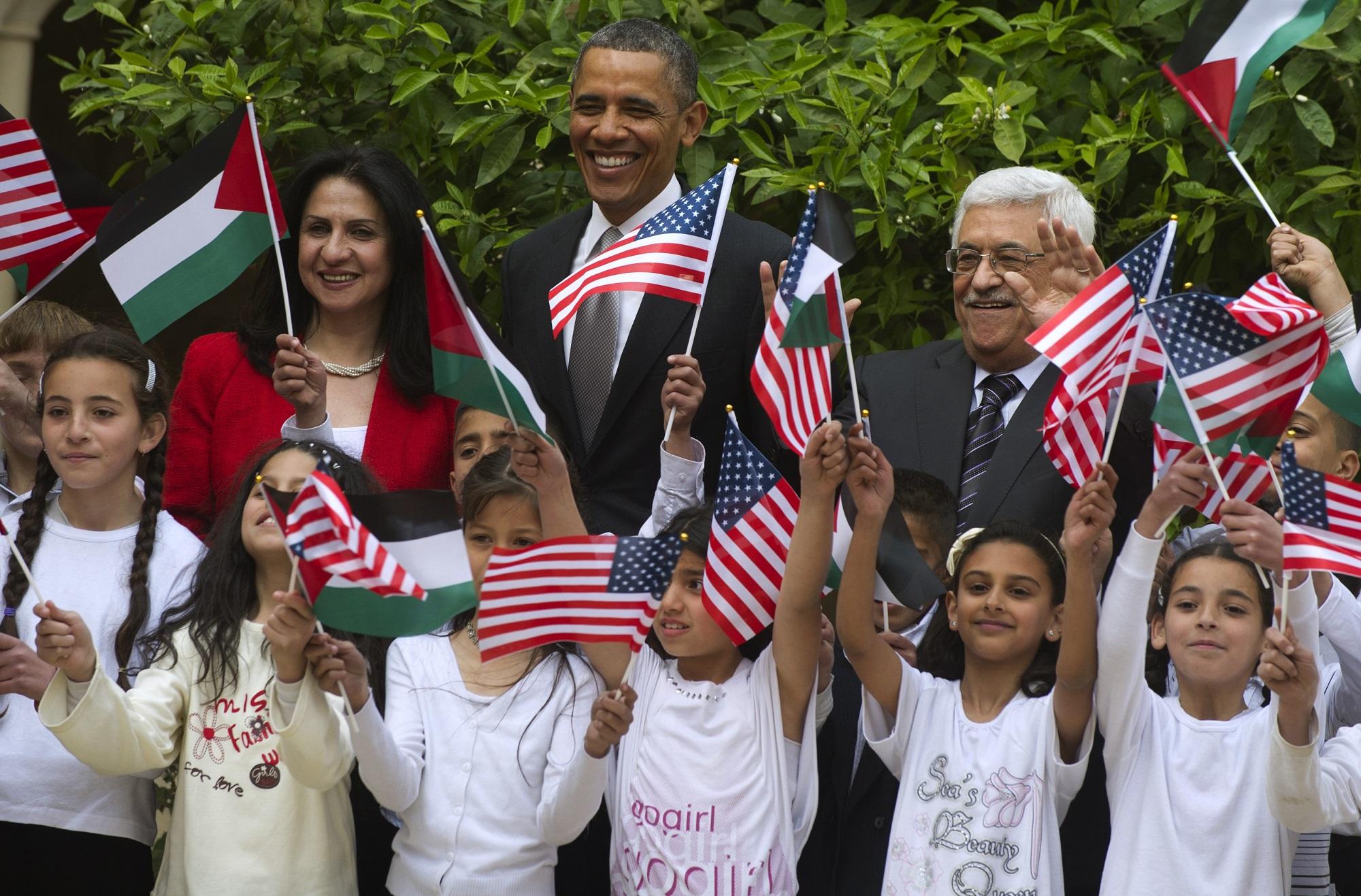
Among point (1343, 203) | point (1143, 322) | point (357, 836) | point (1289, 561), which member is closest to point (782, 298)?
point (1143, 322)

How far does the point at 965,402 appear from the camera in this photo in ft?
15.8

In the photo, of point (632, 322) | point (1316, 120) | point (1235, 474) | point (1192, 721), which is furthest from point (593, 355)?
point (1316, 120)

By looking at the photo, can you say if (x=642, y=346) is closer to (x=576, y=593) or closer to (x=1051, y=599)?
(x=576, y=593)

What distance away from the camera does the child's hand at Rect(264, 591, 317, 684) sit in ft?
12.3

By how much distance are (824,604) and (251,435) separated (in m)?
1.48

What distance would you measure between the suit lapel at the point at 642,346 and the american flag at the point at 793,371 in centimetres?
68

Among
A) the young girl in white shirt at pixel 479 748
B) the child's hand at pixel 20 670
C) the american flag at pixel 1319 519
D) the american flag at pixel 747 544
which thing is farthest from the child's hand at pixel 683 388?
the child's hand at pixel 20 670

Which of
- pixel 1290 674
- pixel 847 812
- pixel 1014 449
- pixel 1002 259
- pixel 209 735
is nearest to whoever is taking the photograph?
pixel 1290 674

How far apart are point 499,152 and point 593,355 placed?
1.08 metres

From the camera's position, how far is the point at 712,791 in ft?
13.4

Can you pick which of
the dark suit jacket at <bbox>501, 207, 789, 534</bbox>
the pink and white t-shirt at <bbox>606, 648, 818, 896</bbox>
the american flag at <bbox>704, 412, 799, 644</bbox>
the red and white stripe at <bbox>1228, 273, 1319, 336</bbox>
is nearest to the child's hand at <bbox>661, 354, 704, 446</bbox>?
the american flag at <bbox>704, 412, 799, 644</bbox>

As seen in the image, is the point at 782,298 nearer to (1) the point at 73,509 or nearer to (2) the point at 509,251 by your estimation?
(2) the point at 509,251

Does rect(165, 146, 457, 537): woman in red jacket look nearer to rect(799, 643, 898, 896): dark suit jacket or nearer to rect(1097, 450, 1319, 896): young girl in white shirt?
rect(799, 643, 898, 896): dark suit jacket

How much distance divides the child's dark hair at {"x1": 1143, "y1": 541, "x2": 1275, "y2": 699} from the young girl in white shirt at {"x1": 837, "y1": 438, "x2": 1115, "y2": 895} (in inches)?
8.3
